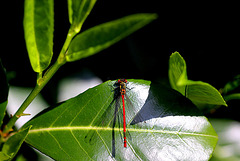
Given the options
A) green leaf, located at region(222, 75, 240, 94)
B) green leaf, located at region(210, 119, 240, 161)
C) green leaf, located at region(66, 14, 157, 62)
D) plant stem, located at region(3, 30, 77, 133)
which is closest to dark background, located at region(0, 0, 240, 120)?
green leaf, located at region(210, 119, 240, 161)

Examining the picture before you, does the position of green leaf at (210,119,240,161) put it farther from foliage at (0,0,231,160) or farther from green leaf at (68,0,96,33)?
green leaf at (68,0,96,33)

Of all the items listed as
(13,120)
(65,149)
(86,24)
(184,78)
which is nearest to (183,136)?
(184,78)

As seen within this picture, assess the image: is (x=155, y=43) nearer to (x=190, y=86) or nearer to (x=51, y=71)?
(x=190, y=86)

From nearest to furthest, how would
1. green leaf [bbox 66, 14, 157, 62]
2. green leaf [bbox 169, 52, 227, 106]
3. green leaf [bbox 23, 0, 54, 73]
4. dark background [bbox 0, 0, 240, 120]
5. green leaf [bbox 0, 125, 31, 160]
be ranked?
green leaf [bbox 66, 14, 157, 62], green leaf [bbox 23, 0, 54, 73], green leaf [bbox 0, 125, 31, 160], green leaf [bbox 169, 52, 227, 106], dark background [bbox 0, 0, 240, 120]

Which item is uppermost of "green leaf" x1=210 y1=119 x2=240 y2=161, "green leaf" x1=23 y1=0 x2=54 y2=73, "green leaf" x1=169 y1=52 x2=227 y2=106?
"green leaf" x1=23 y1=0 x2=54 y2=73

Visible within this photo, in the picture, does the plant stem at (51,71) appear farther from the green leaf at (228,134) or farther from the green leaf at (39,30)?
the green leaf at (228,134)

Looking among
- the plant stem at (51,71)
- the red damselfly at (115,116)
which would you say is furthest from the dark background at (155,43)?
the plant stem at (51,71)

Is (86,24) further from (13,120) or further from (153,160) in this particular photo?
(153,160)
